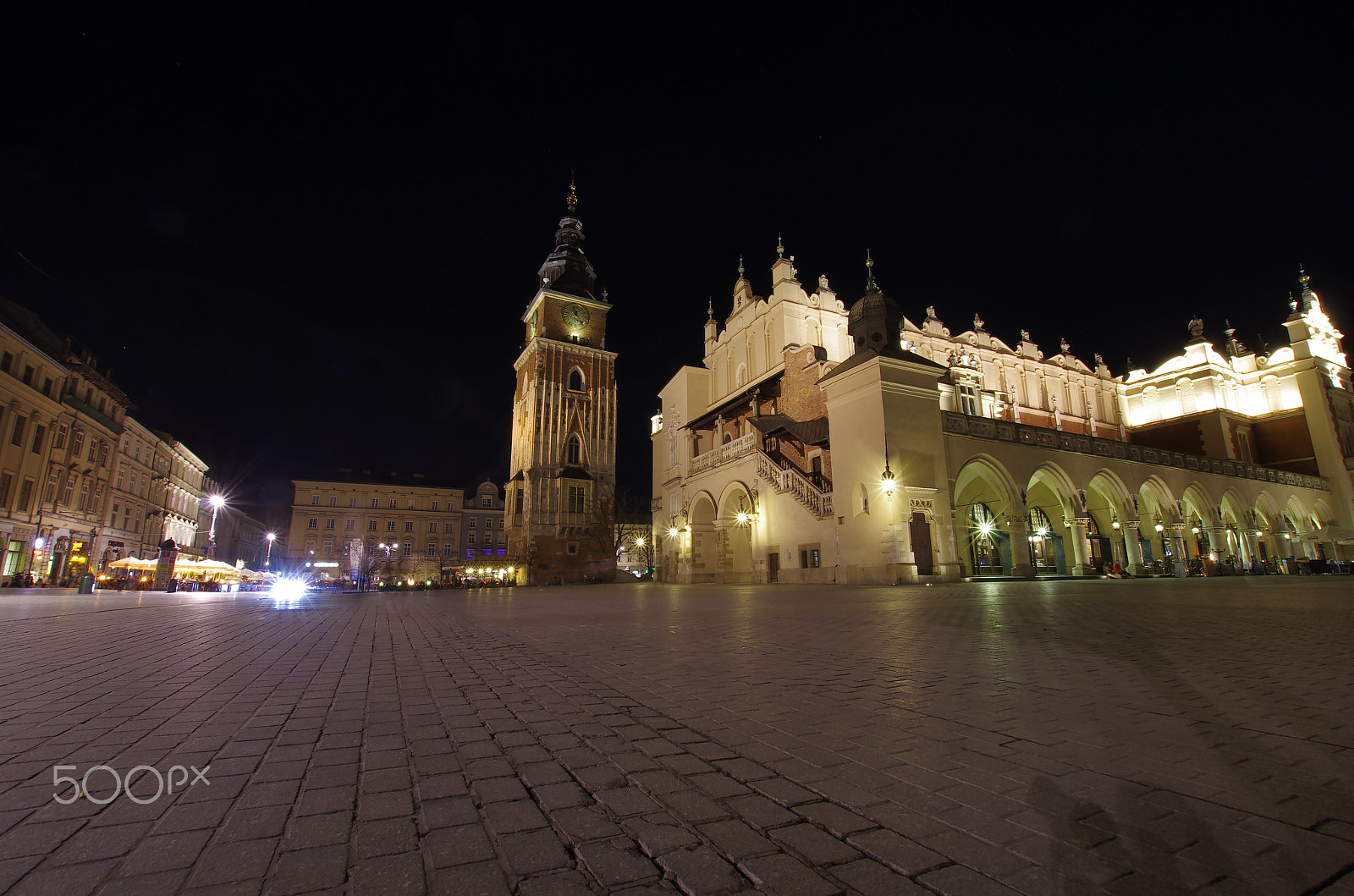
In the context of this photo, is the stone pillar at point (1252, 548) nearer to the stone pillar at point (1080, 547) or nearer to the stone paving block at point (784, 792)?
the stone pillar at point (1080, 547)

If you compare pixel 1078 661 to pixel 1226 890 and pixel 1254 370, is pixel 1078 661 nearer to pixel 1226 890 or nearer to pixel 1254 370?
pixel 1226 890

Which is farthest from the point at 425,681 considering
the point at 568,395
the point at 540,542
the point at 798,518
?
the point at 568,395

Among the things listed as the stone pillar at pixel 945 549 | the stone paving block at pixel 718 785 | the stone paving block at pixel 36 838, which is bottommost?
the stone paving block at pixel 718 785

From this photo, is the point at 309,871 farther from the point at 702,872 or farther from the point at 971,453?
the point at 971,453

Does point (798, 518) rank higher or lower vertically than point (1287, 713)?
higher

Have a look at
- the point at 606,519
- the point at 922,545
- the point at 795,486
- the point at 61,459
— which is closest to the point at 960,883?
the point at 922,545

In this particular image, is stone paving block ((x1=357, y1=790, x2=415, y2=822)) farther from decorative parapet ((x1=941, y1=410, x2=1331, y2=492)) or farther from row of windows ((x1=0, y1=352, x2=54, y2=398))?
row of windows ((x1=0, y1=352, x2=54, y2=398))

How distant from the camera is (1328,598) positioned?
12.1 m

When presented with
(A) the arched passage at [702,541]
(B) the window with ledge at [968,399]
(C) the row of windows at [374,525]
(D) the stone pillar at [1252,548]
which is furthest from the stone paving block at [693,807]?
(C) the row of windows at [374,525]

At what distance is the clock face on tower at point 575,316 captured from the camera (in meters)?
59.4

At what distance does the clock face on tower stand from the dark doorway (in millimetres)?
43868

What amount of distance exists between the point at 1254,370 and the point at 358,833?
206ft

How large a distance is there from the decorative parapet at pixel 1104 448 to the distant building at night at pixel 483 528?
59118 millimetres

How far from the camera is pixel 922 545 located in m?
22.1
